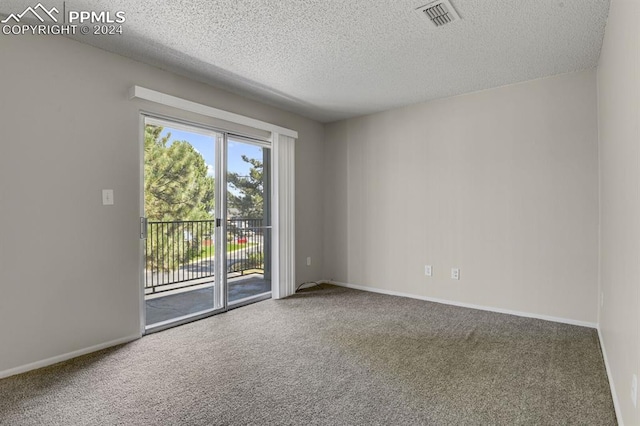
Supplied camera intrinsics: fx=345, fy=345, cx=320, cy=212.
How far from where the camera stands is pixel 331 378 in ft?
7.59

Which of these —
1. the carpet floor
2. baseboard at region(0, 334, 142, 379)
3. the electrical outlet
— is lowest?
the carpet floor

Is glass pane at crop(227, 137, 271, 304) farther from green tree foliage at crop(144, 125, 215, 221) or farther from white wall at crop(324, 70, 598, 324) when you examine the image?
white wall at crop(324, 70, 598, 324)

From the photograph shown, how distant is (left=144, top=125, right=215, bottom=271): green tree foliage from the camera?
3.71 meters

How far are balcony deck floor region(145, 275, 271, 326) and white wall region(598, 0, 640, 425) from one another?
3.48m

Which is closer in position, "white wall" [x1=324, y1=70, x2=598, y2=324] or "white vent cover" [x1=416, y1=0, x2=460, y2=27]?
"white vent cover" [x1=416, y1=0, x2=460, y2=27]

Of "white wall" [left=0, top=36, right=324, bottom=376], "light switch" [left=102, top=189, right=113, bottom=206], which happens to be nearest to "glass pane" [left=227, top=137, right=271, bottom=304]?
"white wall" [left=0, top=36, right=324, bottom=376]

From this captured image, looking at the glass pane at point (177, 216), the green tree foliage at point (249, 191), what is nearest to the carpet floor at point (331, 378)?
the glass pane at point (177, 216)

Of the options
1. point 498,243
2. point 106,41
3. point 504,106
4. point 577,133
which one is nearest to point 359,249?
point 498,243

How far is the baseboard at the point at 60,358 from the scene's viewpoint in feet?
7.76

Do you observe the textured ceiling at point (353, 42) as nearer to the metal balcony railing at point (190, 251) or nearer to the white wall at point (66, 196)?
the white wall at point (66, 196)

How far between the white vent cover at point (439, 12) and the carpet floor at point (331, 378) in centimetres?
247

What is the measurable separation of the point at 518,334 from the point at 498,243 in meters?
1.04

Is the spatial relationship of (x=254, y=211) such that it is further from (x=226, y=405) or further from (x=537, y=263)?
(x=537, y=263)

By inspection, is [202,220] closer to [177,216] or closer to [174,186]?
[177,216]
